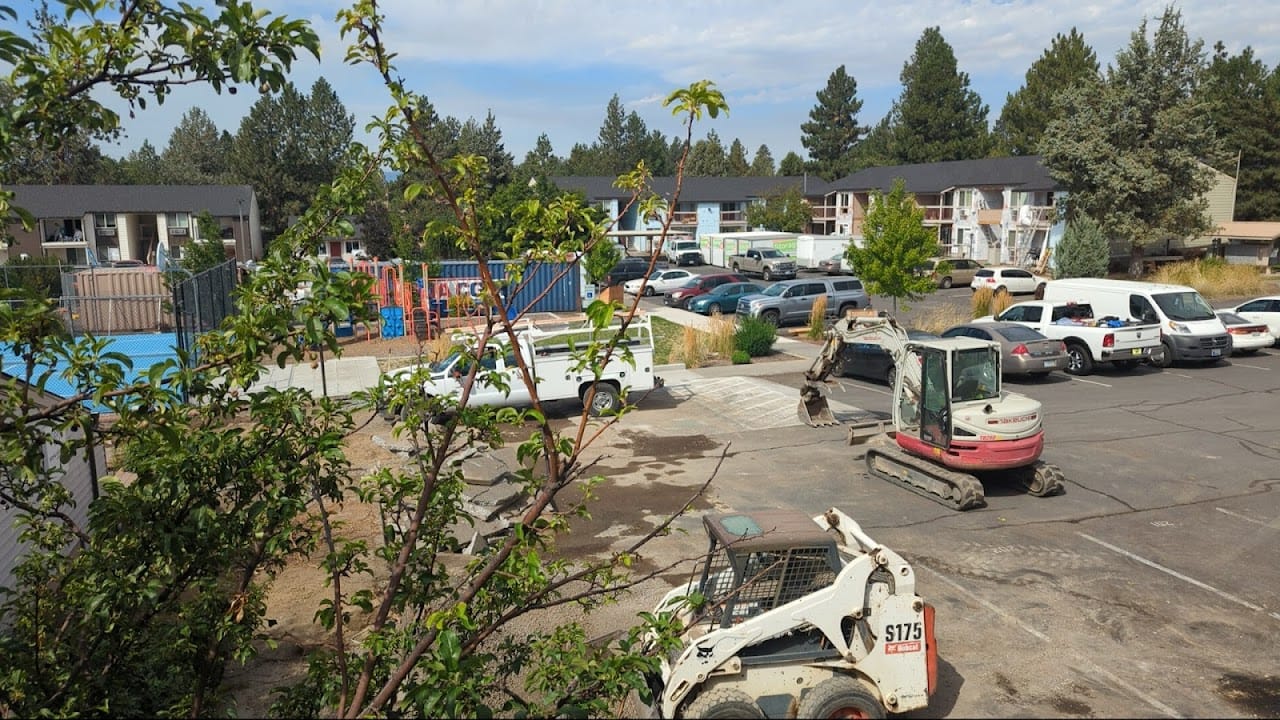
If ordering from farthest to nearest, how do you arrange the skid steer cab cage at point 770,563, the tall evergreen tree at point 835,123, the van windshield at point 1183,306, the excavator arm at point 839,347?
the tall evergreen tree at point 835,123
the van windshield at point 1183,306
the excavator arm at point 839,347
the skid steer cab cage at point 770,563

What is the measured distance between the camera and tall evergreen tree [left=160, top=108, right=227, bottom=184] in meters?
89.9

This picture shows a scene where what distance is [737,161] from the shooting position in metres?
116

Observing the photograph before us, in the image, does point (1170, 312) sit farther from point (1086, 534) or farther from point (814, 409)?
point (1086, 534)

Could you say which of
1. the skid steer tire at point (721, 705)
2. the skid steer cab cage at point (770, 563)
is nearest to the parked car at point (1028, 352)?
the skid steer cab cage at point (770, 563)

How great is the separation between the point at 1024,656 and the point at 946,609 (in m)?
1.11

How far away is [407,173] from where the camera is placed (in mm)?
4230

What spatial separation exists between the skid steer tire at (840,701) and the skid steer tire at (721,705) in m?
0.38

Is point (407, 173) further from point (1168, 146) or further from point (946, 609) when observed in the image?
point (1168, 146)

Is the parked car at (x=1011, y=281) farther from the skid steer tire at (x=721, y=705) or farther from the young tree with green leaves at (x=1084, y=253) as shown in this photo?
the skid steer tire at (x=721, y=705)

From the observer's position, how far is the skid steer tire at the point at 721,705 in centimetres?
646

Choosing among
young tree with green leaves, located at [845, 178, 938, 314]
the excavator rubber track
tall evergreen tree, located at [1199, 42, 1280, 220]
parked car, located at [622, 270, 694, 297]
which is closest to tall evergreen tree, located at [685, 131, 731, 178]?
tall evergreen tree, located at [1199, 42, 1280, 220]

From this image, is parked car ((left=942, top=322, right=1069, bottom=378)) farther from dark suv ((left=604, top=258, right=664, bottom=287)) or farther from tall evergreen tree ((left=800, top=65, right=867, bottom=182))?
tall evergreen tree ((left=800, top=65, right=867, bottom=182))

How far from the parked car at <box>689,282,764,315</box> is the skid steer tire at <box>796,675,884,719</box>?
87.8 ft

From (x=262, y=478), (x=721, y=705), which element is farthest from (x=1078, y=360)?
(x=262, y=478)
